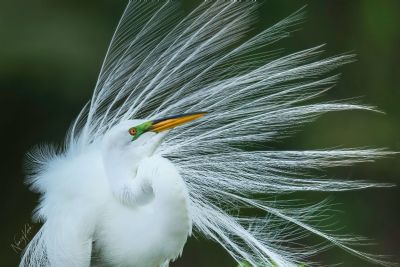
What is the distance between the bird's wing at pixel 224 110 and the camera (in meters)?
2.34

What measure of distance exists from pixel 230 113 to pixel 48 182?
518mm

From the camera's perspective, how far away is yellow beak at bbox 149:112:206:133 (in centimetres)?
193

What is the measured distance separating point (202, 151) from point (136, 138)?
1.28 feet

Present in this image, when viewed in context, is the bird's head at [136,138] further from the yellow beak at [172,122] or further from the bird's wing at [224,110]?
the bird's wing at [224,110]

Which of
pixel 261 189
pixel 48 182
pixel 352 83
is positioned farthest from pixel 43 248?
pixel 352 83

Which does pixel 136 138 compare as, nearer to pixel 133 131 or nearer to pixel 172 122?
pixel 133 131

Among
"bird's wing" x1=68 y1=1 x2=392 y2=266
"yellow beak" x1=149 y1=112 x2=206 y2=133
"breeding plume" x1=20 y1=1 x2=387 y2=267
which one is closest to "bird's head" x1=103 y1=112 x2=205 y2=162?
"yellow beak" x1=149 y1=112 x2=206 y2=133

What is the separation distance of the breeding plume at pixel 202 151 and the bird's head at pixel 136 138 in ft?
0.40

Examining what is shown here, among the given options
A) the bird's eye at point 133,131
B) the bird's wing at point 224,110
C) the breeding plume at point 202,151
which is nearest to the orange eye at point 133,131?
the bird's eye at point 133,131

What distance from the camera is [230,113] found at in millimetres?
2389

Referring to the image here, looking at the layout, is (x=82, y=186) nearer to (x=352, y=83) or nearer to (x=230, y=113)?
(x=230, y=113)

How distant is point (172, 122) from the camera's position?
1.95 meters

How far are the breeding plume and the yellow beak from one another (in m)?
0.24

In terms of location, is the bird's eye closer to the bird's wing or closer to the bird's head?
the bird's head
